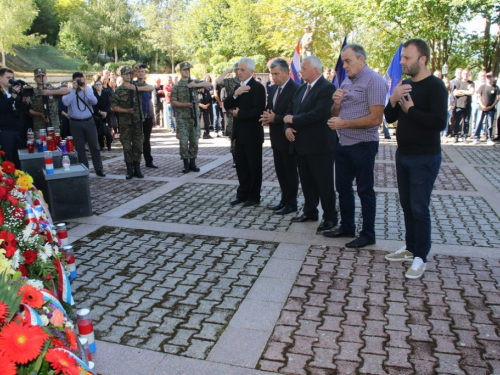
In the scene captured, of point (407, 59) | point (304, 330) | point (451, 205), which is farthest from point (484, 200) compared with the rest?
point (304, 330)

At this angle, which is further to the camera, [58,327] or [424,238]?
[424,238]

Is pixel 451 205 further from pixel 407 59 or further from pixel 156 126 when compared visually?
pixel 156 126

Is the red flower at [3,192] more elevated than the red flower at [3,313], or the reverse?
the red flower at [3,192]

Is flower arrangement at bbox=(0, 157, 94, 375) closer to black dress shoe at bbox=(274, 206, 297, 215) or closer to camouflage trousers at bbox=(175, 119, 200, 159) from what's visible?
black dress shoe at bbox=(274, 206, 297, 215)

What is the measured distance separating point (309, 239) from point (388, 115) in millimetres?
1796

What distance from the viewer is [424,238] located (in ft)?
15.0

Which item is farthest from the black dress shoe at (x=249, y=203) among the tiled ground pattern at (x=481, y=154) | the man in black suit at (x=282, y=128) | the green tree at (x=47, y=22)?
the green tree at (x=47, y=22)

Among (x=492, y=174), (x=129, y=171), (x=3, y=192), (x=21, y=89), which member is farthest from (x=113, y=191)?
(x=492, y=174)

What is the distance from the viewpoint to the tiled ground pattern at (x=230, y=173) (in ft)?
31.0

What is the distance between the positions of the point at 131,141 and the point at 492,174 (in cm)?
721

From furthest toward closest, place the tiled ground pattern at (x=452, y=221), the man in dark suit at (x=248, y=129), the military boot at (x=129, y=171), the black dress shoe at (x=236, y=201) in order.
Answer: the military boot at (x=129, y=171) → the black dress shoe at (x=236, y=201) → the man in dark suit at (x=248, y=129) → the tiled ground pattern at (x=452, y=221)

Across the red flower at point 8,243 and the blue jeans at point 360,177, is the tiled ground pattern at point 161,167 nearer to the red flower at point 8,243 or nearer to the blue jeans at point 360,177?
the blue jeans at point 360,177

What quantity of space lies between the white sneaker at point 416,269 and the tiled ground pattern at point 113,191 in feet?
14.8

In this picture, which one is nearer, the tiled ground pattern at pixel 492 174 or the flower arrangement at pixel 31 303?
the flower arrangement at pixel 31 303
